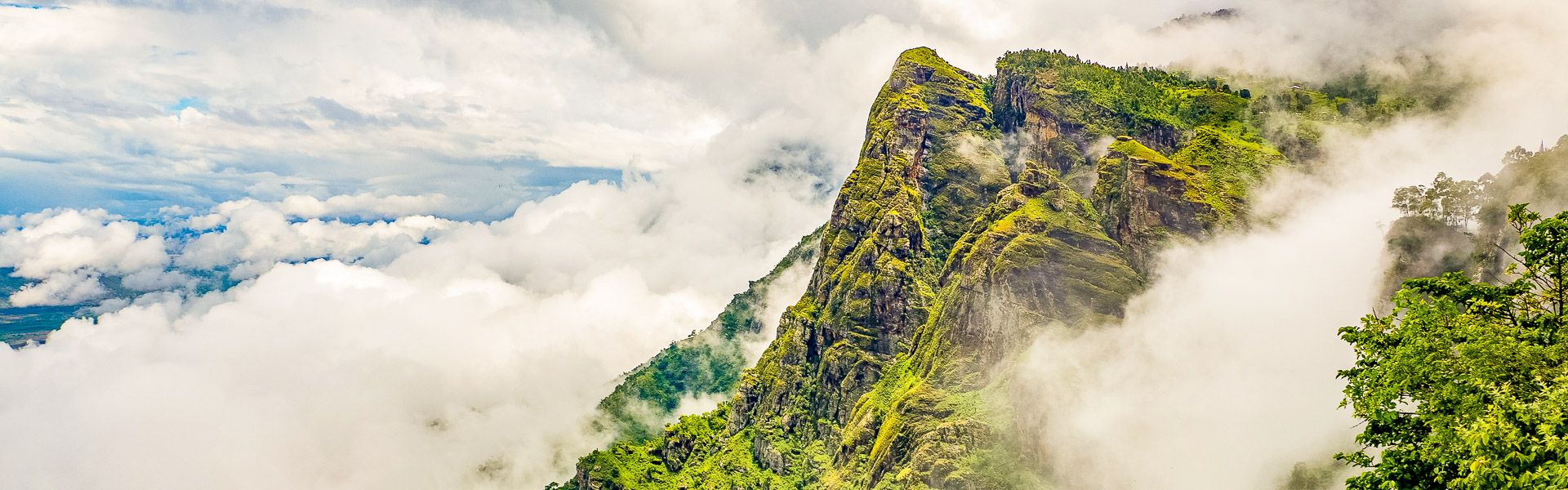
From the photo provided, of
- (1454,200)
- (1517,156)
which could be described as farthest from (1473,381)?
(1454,200)

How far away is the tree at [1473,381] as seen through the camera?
1273 inches

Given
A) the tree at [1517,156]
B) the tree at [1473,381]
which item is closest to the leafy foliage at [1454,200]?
the tree at [1517,156]

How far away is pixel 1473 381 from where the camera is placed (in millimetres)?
35562

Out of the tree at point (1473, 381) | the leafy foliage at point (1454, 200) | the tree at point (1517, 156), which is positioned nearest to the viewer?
the tree at point (1473, 381)

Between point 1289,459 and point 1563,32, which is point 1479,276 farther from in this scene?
point 1563,32

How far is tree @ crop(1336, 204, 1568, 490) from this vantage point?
106ft

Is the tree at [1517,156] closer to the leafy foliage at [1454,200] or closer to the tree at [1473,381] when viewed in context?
the leafy foliage at [1454,200]

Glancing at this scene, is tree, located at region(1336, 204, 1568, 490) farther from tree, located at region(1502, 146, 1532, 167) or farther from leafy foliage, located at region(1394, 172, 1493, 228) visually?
leafy foliage, located at region(1394, 172, 1493, 228)

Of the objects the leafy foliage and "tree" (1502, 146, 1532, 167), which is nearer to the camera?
"tree" (1502, 146, 1532, 167)

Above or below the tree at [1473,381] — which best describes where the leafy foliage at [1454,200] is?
above

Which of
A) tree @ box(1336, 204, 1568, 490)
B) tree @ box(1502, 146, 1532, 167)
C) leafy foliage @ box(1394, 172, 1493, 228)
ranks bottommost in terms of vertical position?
tree @ box(1336, 204, 1568, 490)

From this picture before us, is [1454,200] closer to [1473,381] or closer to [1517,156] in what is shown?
[1517,156]

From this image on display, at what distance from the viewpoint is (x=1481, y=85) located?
19400 cm

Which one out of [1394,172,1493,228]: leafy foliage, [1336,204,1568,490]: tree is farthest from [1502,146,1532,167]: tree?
[1336,204,1568,490]: tree
